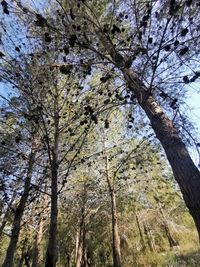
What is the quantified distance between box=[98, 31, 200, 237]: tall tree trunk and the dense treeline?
14 mm

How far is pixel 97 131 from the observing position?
1123 cm

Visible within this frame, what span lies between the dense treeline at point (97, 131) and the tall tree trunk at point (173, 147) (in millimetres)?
14

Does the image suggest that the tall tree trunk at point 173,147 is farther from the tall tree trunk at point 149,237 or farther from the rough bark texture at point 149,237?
the tall tree trunk at point 149,237

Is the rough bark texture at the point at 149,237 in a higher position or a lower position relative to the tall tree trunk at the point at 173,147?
higher

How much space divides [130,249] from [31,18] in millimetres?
13794

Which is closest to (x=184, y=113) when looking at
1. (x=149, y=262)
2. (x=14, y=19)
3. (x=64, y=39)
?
(x=64, y=39)

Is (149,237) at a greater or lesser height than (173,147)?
greater

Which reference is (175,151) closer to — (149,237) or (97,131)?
(97,131)

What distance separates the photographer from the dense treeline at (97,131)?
434cm

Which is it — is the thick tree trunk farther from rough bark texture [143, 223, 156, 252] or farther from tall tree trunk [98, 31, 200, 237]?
rough bark texture [143, 223, 156, 252]

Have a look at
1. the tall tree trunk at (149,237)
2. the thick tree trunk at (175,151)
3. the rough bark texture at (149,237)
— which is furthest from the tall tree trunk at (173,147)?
the tall tree trunk at (149,237)

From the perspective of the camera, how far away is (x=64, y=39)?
17.1ft

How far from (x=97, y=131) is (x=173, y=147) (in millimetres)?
7570

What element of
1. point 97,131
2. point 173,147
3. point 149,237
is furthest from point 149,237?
point 173,147
